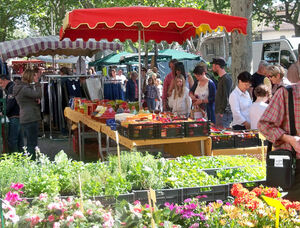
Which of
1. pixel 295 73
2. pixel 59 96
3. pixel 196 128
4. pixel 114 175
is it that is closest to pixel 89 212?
pixel 114 175

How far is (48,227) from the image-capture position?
2.91 metres

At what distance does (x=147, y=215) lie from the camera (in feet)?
10.5

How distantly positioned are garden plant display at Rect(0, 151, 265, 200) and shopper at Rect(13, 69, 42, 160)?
357 centimetres

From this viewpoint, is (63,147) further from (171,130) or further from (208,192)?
(208,192)

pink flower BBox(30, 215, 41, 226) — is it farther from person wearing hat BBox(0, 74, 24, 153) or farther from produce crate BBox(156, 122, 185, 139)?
person wearing hat BBox(0, 74, 24, 153)

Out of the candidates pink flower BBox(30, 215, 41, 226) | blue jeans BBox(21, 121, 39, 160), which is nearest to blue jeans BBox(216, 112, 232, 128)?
blue jeans BBox(21, 121, 39, 160)

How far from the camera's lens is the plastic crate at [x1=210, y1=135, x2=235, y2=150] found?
6454 mm

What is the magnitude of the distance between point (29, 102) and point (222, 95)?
327 cm

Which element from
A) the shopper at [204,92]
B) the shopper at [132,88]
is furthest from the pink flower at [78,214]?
the shopper at [132,88]

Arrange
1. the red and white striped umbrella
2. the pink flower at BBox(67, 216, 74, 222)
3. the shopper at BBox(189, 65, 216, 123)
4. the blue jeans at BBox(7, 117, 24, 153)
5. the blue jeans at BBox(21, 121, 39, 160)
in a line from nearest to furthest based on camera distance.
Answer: the pink flower at BBox(67, 216, 74, 222), the shopper at BBox(189, 65, 216, 123), the blue jeans at BBox(21, 121, 39, 160), the blue jeans at BBox(7, 117, 24, 153), the red and white striped umbrella

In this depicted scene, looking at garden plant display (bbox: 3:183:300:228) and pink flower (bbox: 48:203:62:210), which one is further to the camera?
pink flower (bbox: 48:203:62:210)

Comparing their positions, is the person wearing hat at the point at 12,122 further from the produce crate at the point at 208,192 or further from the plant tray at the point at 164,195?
the produce crate at the point at 208,192

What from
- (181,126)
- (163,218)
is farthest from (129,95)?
(163,218)

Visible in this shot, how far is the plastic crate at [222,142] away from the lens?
645cm
